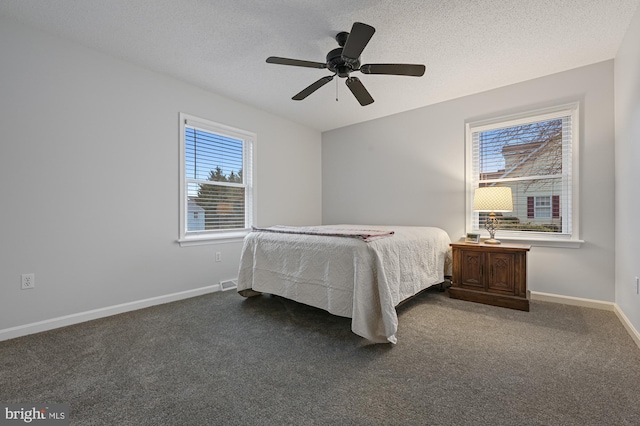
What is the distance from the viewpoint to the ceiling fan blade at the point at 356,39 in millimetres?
1625

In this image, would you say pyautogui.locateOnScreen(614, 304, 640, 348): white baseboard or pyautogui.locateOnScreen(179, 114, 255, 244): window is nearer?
pyautogui.locateOnScreen(614, 304, 640, 348): white baseboard

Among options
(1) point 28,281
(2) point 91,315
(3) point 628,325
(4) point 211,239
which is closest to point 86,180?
(1) point 28,281

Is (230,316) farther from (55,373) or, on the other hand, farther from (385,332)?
(385,332)

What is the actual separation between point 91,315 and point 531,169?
15.6 ft

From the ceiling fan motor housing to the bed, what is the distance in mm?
1351

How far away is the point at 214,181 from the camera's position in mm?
3520

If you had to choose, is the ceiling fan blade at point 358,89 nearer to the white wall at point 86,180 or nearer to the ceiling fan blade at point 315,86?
the ceiling fan blade at point 315,86

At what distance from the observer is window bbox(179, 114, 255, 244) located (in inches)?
127

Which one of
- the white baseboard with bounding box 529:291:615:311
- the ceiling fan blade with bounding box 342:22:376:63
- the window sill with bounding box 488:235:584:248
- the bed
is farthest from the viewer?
the window sill with bounding box 488:235:584:248

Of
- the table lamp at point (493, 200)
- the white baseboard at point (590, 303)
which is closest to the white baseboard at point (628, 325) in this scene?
the white baseboard at point (590, 303)

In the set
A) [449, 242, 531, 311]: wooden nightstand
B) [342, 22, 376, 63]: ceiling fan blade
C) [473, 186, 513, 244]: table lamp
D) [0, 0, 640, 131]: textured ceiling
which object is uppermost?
[0, 0, 640, 131]: textured ceiling

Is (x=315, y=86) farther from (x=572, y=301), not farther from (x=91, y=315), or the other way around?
(x=572, y=301)

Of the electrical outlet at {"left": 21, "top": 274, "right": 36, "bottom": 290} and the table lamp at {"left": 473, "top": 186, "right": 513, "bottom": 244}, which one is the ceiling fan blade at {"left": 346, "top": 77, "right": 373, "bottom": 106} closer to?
the table lamp at {"left": 473, "top": 186, "right": 513, "bottom": 244}

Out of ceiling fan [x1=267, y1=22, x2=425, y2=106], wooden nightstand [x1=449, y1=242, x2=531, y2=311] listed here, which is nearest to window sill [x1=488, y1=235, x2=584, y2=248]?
wooden nightstand [x1=449, y1=242, x2=531, y2=311]
